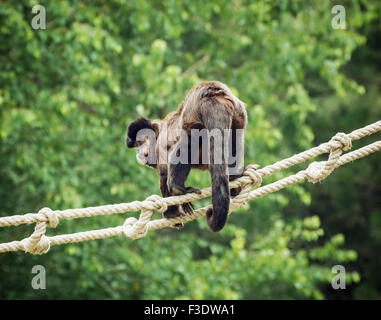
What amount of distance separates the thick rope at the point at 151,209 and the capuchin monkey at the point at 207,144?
0.15 m

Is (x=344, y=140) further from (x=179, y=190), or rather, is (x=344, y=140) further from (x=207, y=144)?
(x=179, y=190)

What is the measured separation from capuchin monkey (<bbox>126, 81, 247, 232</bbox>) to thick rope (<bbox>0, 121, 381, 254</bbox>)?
0.15 metres

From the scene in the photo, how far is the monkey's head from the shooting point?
3.95m

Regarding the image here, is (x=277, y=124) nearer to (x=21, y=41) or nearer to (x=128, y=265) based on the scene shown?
(x=128, y=265)

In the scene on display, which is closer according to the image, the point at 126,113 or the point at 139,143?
the point at 139,143

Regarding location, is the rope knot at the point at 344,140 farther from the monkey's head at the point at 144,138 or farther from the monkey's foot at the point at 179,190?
the monkey's head at the point at 144,138

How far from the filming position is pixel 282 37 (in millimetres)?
7125

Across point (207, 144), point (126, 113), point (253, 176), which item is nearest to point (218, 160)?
point (207, 144)

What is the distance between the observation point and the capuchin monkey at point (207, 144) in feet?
9.21

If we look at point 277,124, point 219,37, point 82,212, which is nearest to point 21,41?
point 219,37

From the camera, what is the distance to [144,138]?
165 inches

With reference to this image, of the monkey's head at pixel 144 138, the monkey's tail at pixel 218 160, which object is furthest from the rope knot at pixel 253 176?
the monkey's head at pixel 144 138

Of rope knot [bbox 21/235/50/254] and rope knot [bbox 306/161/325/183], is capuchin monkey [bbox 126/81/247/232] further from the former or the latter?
rope knot [bbox 21/235/50/254]

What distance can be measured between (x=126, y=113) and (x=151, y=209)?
4.14 meters
